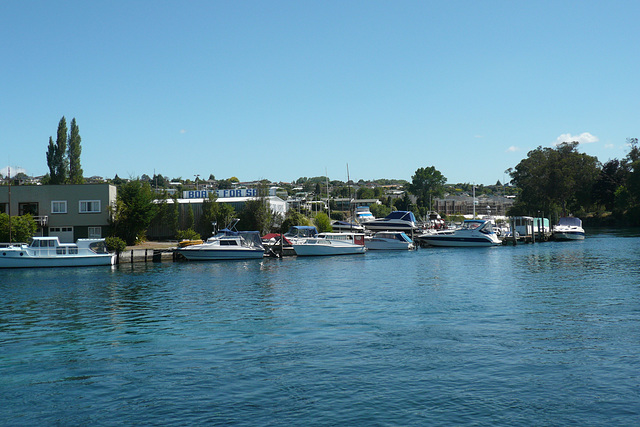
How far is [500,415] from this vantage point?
14500mm

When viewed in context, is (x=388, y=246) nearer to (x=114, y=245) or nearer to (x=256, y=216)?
(x=256, y=216)

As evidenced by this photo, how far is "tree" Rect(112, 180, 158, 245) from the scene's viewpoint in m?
63.9

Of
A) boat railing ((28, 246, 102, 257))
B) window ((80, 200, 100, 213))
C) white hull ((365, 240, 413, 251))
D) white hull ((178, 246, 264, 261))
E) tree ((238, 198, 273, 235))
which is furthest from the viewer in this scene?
white hull ((365, 240, 413, 251))

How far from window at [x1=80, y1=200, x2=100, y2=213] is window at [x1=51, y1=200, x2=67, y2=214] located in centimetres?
170

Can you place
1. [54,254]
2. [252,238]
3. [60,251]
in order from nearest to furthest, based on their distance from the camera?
[54,254], [60,251], [252,238]

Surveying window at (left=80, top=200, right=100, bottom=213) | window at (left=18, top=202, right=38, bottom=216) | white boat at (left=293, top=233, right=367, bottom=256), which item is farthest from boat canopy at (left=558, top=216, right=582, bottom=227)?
window at (left=18, top=202, right=38, bottom=216)

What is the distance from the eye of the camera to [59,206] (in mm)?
62875

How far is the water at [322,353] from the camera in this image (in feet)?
49.1

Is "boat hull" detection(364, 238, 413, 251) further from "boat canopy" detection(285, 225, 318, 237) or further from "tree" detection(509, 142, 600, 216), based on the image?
"tree" detection(509, 142, 600, 216)

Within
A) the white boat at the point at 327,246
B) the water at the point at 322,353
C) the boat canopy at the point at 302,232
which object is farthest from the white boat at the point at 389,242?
the water at the point at 322,353

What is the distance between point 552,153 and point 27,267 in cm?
10684

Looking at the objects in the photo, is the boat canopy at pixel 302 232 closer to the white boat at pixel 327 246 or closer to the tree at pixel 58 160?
the white boat at pixel 327 246

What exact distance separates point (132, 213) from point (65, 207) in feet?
22.7

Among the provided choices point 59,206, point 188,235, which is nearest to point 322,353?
point 188,235
